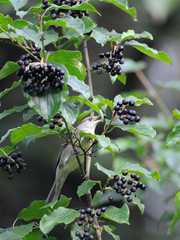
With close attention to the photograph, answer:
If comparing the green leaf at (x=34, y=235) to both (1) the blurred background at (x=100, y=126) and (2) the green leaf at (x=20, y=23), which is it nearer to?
(2) the green leaf at (x=20, y=23)

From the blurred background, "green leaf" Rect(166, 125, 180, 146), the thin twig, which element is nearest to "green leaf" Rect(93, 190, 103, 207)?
"green leaf" Rect(166, 125, 180, 146)

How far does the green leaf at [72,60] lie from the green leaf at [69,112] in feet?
0.51

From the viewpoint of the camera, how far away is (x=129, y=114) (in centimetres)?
202

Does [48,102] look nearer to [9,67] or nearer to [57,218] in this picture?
[9,67]

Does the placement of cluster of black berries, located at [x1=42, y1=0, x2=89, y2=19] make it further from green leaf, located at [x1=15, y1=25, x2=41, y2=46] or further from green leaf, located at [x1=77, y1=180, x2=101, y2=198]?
green leaf, located at [x1=77, y1=180, x2=101, y2=198]

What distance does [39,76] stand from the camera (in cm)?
165

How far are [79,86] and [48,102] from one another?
0.19m

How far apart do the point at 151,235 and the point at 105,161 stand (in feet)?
3.68

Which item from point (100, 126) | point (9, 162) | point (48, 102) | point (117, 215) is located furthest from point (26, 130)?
point (100, 126)

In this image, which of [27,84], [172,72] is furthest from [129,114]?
[172,72]

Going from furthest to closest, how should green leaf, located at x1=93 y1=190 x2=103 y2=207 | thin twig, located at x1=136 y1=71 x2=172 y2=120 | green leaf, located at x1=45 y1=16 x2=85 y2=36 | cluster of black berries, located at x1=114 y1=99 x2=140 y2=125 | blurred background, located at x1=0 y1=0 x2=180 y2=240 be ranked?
1. blurred background, located at x1=0 y1=0 x2=180 y2=240
2. thin twig, located at x1=136 y1=71 x2=172 y2=120
3. green leaf, located at x1=93 y1=190 x2=103 y2=207
4. cluster of black berries, located at x1=114 y1=99 x2=140 y2=125
5. green leaf, located at x1=45 y1=16 x2=85 y2=36

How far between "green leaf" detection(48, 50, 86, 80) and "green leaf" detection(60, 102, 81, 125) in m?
0.15

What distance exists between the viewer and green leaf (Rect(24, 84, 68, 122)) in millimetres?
1716

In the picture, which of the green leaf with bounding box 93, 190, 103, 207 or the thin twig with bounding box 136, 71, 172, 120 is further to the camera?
the thin twig with bounding box 136, 71, 172, 120
